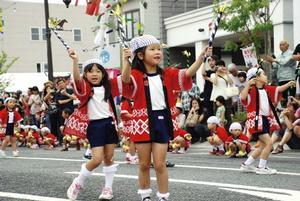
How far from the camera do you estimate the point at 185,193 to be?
6469mm

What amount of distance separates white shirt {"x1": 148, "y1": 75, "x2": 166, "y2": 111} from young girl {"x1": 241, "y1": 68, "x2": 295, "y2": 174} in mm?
3413

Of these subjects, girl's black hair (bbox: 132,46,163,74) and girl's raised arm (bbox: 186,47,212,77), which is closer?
girl's raised arm (bbox: 186,47,212,77)

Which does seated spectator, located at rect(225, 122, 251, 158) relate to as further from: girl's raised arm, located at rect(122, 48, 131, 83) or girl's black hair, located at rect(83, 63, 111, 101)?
girl's raised arm, located at rect(122, 48, 131, 83)

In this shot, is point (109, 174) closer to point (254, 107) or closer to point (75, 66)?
point (75, 66)

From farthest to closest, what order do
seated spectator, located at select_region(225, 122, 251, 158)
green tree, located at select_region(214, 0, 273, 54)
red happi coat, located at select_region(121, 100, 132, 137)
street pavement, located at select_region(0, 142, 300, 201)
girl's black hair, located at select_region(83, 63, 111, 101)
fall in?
green tree, located at select_region(214, 0, 273, 54) < seated spectator, located at select_region(225, 122, 251, 158) < girl's black hair, located at select_region(83, 63, 111, 101) < street pavement, located at select_region(0, 142, 300, 201) < red happi coat, located at select_region(121, 100, 132, 137)

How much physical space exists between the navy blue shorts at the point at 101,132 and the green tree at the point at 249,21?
10.1m

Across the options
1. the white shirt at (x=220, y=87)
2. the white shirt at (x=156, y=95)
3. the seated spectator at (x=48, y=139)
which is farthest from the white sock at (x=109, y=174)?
the seated spectator at (x=48, y=139)

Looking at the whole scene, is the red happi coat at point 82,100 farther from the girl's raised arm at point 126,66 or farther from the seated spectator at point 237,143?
the seated spectator at point 237,143

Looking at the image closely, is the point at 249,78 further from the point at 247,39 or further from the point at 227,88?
the point at 247,39

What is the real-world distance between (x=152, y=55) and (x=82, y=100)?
1.46 meters

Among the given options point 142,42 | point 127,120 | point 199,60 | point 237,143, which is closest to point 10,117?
point 237,143

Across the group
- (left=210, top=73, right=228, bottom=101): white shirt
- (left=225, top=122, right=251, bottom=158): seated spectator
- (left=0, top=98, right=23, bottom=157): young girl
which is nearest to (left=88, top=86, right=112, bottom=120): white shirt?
(left=225, top=122, right=251, bottom=158): seated spectator

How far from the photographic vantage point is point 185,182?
7.45m

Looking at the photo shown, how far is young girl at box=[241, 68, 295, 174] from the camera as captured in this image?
8.67 meters
